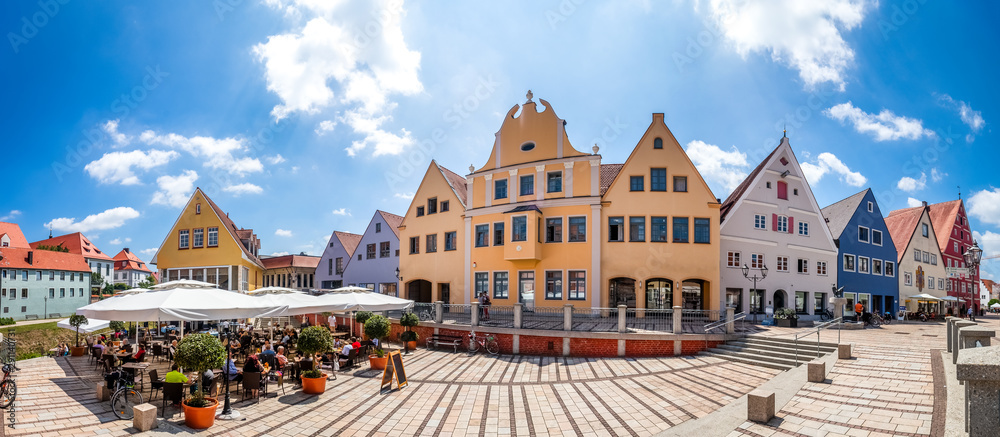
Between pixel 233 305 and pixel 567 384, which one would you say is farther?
pixel 567 384

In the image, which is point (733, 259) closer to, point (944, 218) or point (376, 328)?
point (376, 328)

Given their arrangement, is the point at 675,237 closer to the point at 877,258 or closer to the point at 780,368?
the point at 780,368

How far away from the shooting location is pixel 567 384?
47.8 ft

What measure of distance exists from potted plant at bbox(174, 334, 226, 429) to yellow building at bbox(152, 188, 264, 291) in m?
32.3

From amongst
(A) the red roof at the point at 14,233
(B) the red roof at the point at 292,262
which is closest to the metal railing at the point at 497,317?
(B) the red roof at the point at 292,262

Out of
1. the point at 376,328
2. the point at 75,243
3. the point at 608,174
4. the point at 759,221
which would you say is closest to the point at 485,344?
the point at 376,328

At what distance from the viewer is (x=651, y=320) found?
21750 mm

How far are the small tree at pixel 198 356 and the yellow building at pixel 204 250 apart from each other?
32302 mm

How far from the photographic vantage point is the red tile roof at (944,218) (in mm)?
49469

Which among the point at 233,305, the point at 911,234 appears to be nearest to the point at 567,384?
the point at 233,305

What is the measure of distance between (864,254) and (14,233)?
4057 inches

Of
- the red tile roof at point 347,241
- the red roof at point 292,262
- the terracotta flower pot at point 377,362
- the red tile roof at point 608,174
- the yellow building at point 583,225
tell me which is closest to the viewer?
the terracotta flower pot at point 377,362

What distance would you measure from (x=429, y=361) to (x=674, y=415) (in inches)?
428

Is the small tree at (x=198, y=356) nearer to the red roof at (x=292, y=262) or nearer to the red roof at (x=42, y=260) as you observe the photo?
the red roof at (x=292, y=262)
